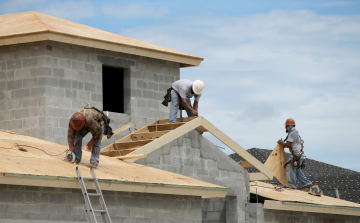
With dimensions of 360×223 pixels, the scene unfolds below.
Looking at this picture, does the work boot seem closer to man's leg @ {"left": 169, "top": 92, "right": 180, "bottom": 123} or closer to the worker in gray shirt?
the worker in gray shirt

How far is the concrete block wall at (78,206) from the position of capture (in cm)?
1086

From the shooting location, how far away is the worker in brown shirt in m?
12.6

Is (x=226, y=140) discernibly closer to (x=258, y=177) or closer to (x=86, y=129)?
(x=258, y=177)

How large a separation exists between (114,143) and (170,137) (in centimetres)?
173

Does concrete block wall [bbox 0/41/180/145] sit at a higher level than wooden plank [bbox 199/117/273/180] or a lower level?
higher

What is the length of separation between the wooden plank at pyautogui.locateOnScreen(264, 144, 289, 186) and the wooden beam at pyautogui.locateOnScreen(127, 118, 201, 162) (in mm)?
4203

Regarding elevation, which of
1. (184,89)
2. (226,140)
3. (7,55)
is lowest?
(226,140)

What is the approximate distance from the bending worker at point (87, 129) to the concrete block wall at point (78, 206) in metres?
1.15

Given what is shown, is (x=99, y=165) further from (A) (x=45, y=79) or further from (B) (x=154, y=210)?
(A) (x=45, y=79)

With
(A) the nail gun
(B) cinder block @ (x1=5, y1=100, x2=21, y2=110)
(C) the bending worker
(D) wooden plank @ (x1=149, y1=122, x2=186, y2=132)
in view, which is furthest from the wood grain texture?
(A) the nail gun

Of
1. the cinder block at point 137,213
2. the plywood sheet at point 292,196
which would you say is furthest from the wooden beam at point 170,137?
the plywood sheet at point 292,196

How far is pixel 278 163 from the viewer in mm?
18969

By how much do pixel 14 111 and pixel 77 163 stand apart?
5991mm

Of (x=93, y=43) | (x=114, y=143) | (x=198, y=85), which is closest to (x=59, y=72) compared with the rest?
(x=93, y=43)
